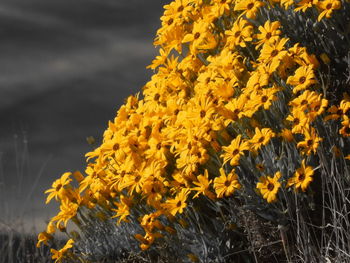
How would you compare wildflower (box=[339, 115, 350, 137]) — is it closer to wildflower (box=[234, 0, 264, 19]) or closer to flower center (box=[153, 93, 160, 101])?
wildflower (box=[234, 0, 264, 19])

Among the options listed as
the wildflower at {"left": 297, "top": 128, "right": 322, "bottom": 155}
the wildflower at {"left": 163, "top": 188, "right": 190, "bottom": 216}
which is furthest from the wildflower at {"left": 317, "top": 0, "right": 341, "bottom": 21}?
the wildflower at {"left": 163, "top": 188, "right": 190, "bottom": 216}

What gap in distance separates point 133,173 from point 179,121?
472mm

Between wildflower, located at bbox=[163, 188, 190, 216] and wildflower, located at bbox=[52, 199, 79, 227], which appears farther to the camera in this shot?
wildflower, located at bbox=[52, 199, 79, 227]

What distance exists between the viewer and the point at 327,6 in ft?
13.7

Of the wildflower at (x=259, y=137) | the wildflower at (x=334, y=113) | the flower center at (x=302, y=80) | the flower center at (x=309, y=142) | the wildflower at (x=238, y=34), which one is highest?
the wildflower at (x=238, y=34)

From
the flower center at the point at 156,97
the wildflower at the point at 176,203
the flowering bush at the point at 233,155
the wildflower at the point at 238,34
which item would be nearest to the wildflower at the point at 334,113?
the flowering bush at the point at 233,155

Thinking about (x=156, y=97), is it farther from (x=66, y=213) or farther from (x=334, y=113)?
(x=334, y=113)

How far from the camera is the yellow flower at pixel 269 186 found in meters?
3.63

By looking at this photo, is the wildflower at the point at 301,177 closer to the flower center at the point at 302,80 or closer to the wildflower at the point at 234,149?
the wildflower at the point at 234,149

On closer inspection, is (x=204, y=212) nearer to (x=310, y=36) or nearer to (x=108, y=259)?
(x=108, y=259)

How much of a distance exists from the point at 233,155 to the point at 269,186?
271 millimetres

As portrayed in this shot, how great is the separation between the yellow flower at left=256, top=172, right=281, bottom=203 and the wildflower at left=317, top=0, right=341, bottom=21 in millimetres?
1120

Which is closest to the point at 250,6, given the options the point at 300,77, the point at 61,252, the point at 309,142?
the point at 300,77

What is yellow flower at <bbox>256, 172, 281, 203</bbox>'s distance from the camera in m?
3.63
